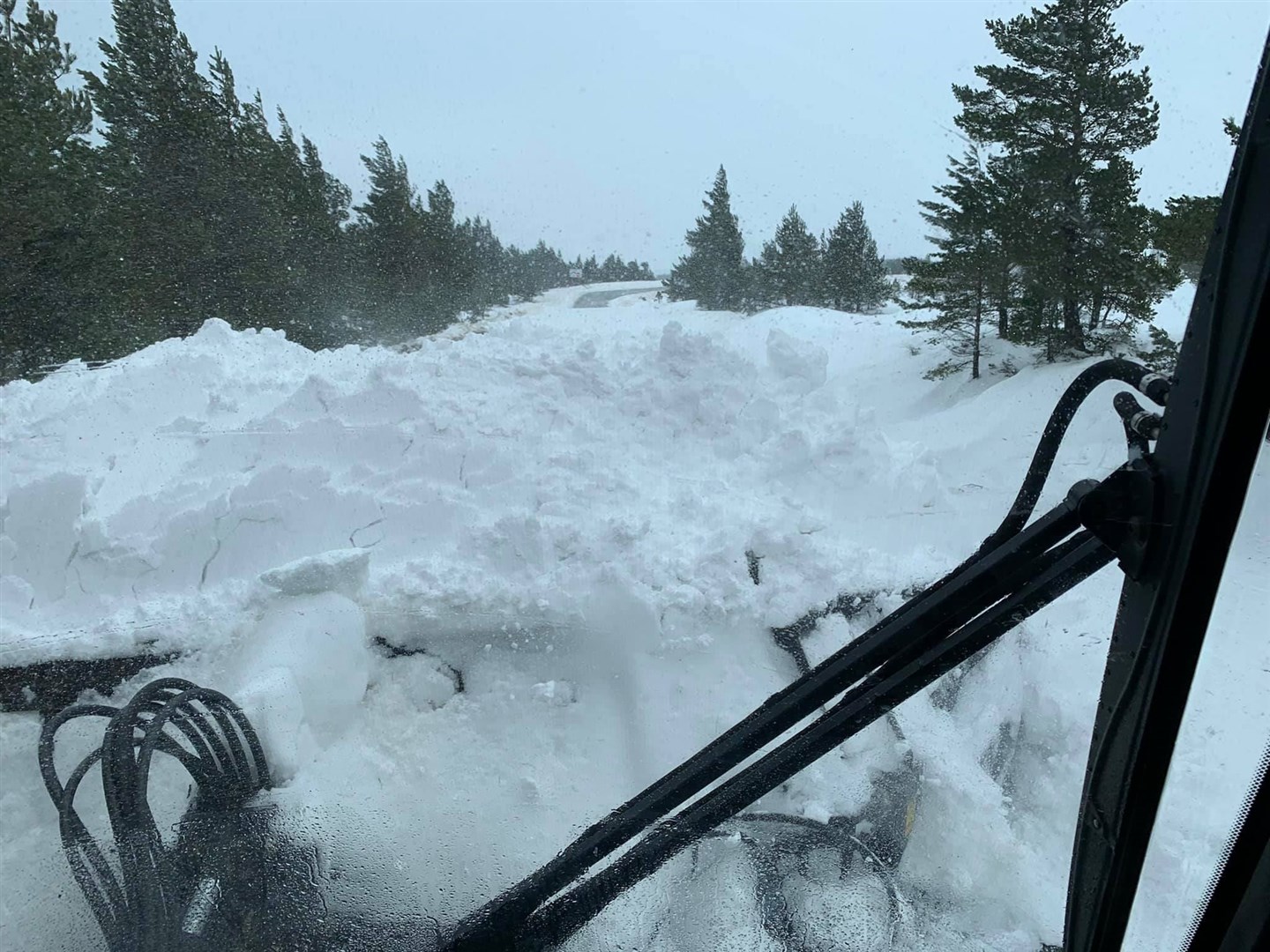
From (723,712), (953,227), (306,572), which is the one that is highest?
(953,227)

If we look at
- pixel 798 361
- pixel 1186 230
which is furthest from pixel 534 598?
pixel 798 361

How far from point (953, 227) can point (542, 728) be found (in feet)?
28.8

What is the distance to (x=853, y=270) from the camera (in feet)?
45.5

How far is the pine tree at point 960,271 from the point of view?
7.29 meters

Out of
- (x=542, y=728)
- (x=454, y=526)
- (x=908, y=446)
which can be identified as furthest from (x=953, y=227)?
(x=542, y=728)

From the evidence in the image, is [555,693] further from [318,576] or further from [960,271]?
[960,271]

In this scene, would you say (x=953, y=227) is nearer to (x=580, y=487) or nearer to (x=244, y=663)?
(x=580, y=487)

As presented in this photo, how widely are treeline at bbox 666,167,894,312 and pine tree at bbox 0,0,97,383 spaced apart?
10.6 metres

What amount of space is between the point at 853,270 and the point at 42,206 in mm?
13927

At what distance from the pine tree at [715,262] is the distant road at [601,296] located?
5.29 ft

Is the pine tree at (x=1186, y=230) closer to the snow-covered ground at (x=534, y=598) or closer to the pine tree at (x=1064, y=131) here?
the snow-covered ground at (x=534, y=598)

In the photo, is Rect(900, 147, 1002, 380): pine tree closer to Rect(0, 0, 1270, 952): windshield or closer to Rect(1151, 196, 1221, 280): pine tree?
Rect(0, 0, 1270, 952): windshield

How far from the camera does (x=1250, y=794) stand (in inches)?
41.4

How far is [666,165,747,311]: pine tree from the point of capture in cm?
1406
